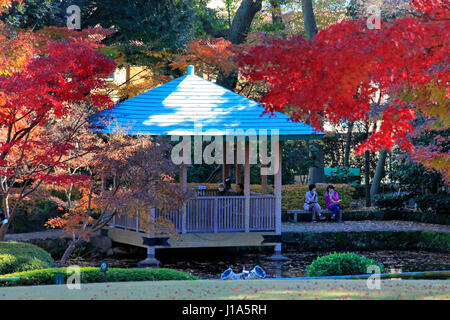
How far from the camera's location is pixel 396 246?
20.1m

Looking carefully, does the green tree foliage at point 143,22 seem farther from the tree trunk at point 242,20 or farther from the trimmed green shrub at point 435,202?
the trimmed green shrub at point 435,202

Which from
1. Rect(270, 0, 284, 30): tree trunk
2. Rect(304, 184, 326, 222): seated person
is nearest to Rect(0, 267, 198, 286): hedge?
Rect(304, 184, 326, 222): seated person

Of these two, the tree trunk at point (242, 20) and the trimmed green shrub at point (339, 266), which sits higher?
the tree trunk at point (242, 20)

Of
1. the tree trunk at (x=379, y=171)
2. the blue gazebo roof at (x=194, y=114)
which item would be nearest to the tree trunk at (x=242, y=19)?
the tree trunk at (x=379, y=171)

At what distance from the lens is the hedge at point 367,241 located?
19422 millimetres

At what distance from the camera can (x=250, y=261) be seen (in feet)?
57.0

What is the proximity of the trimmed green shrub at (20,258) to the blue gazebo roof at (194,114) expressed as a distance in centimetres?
421

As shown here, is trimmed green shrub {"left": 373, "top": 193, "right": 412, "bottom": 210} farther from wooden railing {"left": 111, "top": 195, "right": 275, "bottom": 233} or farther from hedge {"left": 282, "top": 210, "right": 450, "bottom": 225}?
wooden railing {"left": 111, "top": 195, "right": 275, "bottom": 233}

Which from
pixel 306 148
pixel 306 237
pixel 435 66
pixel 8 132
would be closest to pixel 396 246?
pixel 306 237

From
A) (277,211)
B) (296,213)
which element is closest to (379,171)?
(296,213)

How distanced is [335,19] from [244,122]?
1730 cm

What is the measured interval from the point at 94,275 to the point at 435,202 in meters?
14.9

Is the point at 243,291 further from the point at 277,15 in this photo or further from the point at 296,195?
the point at 277,15
